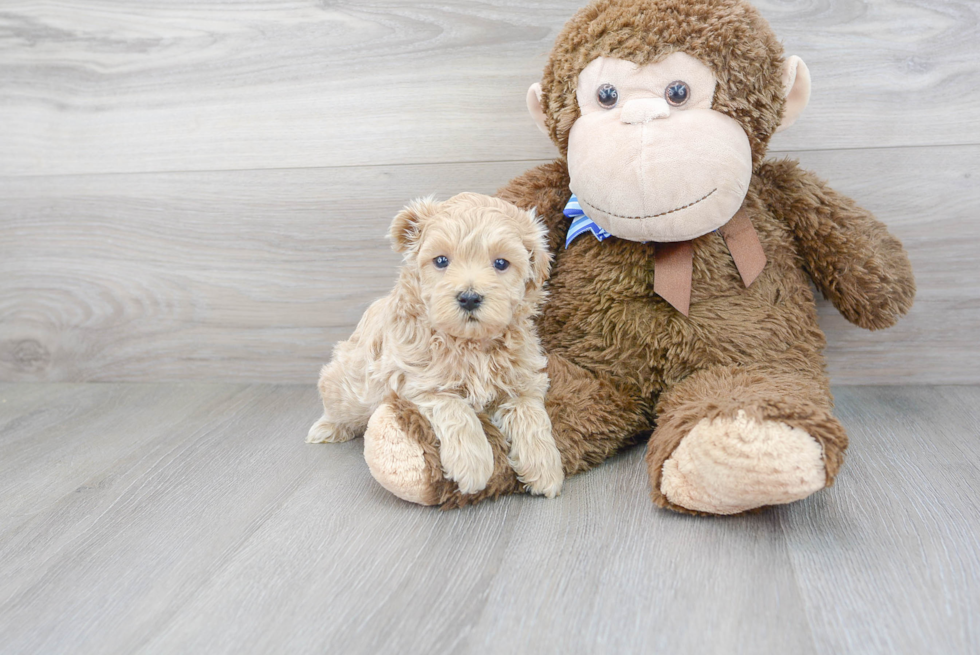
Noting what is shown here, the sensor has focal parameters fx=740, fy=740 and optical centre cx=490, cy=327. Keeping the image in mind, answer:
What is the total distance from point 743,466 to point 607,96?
0.46 meters

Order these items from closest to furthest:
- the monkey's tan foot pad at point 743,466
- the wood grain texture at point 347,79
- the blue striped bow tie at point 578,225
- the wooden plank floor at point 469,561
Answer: the wooden plank floor at point 469,561
the monkey's tan foot pad at point 743,466
the blue striped bow tie at point 578,225
the wood grain texture at point 347,79

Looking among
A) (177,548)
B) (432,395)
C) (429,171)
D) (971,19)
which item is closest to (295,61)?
(429,171)

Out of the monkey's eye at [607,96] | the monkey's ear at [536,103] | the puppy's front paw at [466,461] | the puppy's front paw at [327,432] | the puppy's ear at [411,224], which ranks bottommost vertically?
the puppy's front paw at [327,432]

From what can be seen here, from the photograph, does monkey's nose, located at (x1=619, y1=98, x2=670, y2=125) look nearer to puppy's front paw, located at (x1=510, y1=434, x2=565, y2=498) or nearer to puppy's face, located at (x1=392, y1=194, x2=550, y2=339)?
puppy's face, located at (x1=392, y1=194, x2=550, y2=339)

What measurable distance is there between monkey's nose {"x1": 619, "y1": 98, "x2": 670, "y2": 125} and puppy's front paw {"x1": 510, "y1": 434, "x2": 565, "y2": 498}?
0.38 meters

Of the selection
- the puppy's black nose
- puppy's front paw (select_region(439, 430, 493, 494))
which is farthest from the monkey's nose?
→ puppy's front paw (select_region(439, 430, 493, 494))

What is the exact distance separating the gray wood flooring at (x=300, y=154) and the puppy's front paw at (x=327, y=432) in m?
0.27

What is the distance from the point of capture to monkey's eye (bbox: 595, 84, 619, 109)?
0.89m

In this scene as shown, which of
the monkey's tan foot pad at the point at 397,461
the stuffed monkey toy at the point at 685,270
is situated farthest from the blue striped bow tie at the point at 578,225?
the monkey's tan foot pad at the point at 397,461

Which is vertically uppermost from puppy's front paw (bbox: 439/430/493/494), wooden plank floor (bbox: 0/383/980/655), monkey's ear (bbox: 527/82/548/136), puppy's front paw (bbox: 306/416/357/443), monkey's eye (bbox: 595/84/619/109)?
monkey's eye (bbox: 595/84/619/109)

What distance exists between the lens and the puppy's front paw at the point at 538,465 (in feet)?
2.80

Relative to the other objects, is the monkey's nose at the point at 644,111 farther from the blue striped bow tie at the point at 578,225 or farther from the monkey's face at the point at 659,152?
the blue striped bow tie at the point at 578,225

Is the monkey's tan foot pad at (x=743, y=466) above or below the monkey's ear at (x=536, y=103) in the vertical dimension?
below

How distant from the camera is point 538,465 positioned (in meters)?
0.85
